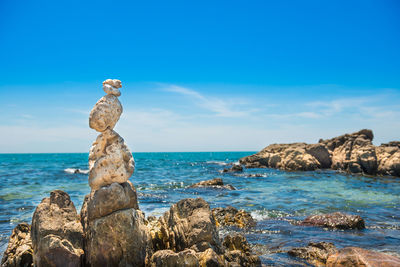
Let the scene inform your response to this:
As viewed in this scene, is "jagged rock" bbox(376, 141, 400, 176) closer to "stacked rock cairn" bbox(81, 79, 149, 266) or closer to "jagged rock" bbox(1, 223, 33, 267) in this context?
"stacked rock cairn" bbox(81, 79, 149, 266)

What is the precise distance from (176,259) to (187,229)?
3.80 feet

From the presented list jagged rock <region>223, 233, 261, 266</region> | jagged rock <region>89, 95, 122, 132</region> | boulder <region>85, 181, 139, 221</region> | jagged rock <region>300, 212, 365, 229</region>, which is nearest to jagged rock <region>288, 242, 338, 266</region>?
jagged rock <region>223, 233, 261, 266</region>

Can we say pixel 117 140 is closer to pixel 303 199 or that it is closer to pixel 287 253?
pixel 287 253

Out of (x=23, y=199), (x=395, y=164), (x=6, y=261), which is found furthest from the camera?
(x=395, y=164)

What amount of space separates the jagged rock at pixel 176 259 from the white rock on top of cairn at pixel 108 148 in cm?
200

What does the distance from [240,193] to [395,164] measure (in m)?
25.4

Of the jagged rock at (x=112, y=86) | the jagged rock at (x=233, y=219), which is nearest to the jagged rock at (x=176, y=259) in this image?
the jagged rock at (x=112, y=86)

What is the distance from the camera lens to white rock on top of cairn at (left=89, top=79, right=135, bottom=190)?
6918 millimetres

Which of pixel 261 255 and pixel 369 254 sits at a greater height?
pixel 369 254

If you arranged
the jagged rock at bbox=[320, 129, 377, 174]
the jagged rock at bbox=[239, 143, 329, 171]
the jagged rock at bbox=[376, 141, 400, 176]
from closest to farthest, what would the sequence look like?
the jagged rock at bbox=[376, 141, 400, 176], the jagged rock at bbox=[320, 129, 377, 174], the jagged rock at bbox=[239, 143, 329, 171]

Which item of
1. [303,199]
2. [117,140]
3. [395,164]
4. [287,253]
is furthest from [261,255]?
[395,164]

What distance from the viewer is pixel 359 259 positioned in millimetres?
7066

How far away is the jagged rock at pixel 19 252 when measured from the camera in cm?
678

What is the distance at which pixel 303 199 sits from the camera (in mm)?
20391
